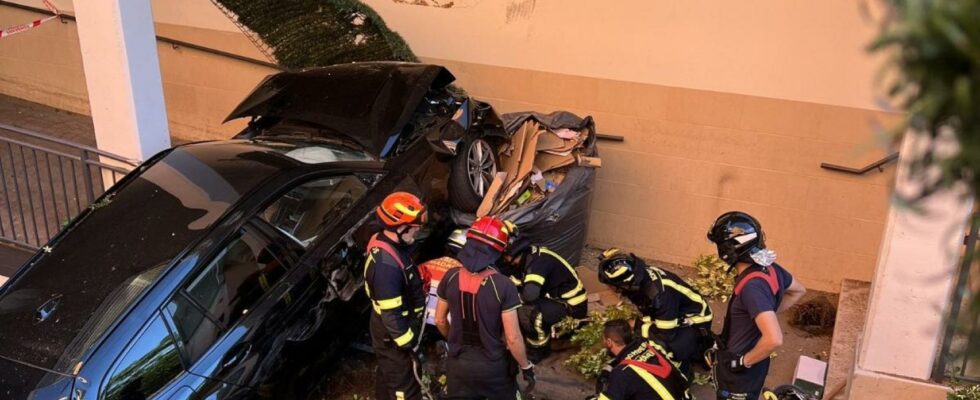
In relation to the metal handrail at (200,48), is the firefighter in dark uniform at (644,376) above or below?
below

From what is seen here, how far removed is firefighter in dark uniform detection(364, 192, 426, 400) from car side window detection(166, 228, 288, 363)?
1.89 feet

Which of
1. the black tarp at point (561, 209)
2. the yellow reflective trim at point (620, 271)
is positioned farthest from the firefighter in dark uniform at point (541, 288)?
the black tarp at point (561, 209)

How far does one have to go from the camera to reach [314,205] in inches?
200

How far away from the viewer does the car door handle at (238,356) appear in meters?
4.30

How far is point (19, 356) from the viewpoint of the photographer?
403 centimetres

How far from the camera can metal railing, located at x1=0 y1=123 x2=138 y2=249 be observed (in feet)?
19.3

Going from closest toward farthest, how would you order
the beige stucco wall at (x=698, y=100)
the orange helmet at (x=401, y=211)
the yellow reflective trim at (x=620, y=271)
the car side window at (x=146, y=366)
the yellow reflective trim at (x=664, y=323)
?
the car side window at (x=146, y=366) → the orange helmet at (x=401, y=211) → the yellow reflective trim at (x=620, y=271) → the yellow reflective trim at (x=664, y=323) → the beige stucco wall at (x=698, y=100)

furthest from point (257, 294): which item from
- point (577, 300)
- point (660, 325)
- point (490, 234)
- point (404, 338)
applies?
point (660, 325)

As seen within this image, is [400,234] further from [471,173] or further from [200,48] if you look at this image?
[200,48]

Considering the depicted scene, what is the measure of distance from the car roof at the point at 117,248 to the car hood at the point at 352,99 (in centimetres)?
61

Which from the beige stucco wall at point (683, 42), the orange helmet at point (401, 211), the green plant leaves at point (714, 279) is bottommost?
the green plant leaves at point (714, 279)

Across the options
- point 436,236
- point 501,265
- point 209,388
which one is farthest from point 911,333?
point 209,388

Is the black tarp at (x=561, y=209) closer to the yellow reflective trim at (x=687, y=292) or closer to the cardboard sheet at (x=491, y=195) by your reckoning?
the cardboard sheet at (x=491, y=195)

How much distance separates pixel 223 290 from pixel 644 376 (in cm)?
224
